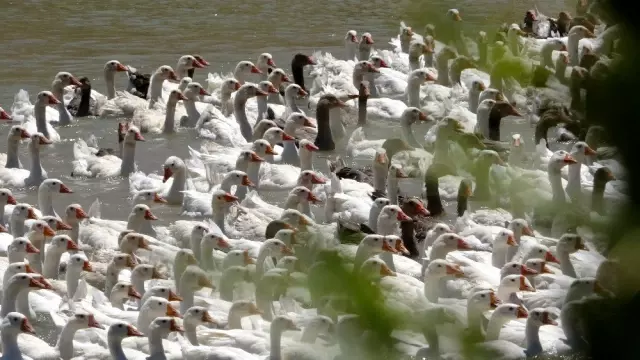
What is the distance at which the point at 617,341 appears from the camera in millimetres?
1275

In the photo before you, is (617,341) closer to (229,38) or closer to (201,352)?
(201,352)

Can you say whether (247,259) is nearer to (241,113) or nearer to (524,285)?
(524,285)

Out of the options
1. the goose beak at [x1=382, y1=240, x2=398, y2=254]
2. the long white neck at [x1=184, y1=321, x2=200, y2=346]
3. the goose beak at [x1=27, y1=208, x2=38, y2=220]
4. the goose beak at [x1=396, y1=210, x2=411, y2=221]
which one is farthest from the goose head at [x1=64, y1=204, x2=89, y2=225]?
the goose beak at [x1=382, y1=240, x2=398, y2=254]

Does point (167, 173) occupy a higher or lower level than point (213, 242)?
lower

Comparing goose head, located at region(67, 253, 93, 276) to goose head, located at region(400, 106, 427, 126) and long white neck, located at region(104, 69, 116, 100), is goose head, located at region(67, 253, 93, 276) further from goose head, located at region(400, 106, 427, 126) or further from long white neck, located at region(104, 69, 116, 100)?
long white neck, located at region(104, 69, 116, 100)

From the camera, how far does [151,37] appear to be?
Result: 68.4ft

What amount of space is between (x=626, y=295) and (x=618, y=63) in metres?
0.24

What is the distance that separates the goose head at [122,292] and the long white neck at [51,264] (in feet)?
3.27

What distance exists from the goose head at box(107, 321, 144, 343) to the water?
5644 millimetres

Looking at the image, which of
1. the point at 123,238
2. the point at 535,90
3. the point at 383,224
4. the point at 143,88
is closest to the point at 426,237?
the point at 383,224

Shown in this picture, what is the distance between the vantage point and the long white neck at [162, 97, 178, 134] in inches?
588

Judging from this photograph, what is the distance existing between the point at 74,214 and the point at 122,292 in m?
1.81

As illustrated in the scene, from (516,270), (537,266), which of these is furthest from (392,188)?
(516,270)

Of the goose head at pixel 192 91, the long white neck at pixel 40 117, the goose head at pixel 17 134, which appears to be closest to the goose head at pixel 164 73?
the goose head at pixel 192 91
